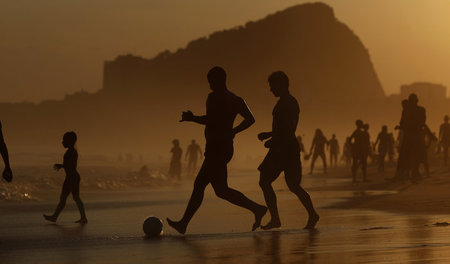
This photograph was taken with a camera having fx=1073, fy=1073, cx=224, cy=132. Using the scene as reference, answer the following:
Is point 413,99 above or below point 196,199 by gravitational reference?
above

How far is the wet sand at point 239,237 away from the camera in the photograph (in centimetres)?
871

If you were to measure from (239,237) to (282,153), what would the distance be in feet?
5.93

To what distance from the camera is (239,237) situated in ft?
36.1

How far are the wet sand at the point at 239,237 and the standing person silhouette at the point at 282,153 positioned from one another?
1.45 feet

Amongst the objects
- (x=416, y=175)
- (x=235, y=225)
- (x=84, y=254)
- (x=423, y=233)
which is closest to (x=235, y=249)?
(x=84, y=254)

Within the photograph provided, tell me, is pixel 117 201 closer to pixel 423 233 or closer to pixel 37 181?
pixel 37 181

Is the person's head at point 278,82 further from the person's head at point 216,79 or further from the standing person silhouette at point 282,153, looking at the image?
the person's head at point 216,79

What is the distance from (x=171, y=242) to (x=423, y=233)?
8.21ft

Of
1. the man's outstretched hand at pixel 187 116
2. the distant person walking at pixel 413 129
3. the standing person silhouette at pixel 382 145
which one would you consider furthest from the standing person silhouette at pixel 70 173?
the standing person silhouette at pixel 382 145

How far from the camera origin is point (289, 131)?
12.6 meters

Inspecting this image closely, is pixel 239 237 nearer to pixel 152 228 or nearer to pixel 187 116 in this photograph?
pixel 152 228

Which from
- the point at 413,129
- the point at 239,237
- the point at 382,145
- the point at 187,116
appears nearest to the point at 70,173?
the point at 187,116

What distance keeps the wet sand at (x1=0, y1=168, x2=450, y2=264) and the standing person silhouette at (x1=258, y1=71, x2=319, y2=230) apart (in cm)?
44

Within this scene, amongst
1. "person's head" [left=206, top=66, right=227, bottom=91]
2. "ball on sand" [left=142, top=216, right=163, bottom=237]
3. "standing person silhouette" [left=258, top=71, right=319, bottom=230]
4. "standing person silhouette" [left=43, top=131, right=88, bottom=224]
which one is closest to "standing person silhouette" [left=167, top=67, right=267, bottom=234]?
"person's head" [left=206, top=66, right=227, bottom=91]
